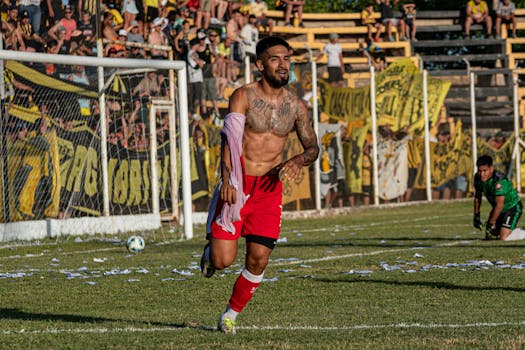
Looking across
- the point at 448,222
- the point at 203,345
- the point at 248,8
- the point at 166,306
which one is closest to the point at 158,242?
the point at 448,222

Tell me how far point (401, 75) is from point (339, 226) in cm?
1074

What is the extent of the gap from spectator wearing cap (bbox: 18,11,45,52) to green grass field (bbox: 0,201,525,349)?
12.9 feet

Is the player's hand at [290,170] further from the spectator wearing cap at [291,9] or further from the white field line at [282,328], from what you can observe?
the spectator wearing cap at [291,9]

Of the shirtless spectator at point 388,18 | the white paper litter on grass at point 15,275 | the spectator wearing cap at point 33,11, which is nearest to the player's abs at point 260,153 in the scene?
the white paper litter on grass at point 15,275

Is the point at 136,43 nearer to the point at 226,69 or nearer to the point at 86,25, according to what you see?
the point at 86,25

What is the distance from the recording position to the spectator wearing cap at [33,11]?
22.4m

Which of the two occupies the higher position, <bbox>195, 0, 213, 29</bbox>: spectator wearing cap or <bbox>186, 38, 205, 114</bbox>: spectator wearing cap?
<bbox>195, 0, 213, 29</bbox>: spectator wearing cap

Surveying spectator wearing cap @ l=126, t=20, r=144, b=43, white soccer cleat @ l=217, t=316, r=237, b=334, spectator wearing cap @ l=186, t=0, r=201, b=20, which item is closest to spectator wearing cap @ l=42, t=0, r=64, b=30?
spectator wearing cap @ l=126, t=20, r=144, b=43

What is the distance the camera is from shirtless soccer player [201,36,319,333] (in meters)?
8.73

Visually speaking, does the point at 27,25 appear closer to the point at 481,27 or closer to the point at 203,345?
the point at 203,345

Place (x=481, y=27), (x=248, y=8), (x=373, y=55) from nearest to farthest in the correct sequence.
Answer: (x=248, y=8)
(x=373, y=55)
(x=481, y=27)

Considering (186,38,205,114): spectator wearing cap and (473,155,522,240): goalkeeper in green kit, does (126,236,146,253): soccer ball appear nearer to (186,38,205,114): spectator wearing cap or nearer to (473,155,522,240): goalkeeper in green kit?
(473,155,522,240): goalkeeper in green kit

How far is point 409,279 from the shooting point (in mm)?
12961

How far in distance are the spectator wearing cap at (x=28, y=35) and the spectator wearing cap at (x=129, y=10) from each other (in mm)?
4657
